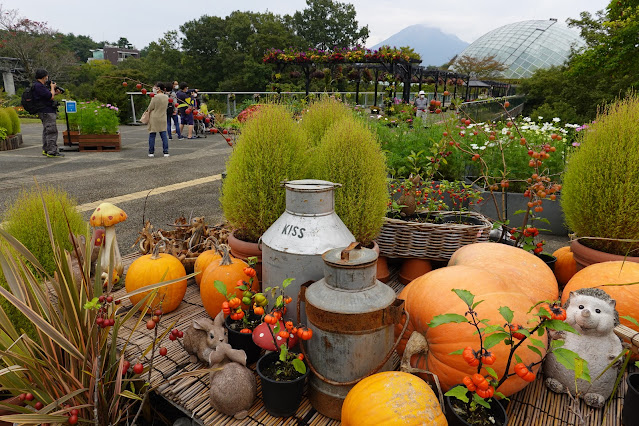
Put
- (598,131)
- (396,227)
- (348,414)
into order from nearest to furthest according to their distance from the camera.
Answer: (348,414) < (598,131) < (396,227)

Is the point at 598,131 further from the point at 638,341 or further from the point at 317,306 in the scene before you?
the point at 317,306

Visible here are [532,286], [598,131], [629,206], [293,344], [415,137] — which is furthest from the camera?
[415,137]

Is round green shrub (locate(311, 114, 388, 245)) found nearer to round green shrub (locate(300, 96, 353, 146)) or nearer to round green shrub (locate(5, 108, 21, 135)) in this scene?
round green shrub (locate(300, 96, 353, 146))

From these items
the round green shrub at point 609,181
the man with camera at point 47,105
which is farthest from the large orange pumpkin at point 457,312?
the man with camera at point 47,105

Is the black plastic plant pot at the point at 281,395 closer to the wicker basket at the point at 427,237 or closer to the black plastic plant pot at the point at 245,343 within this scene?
the black plastic plant pot at the point at 245,343

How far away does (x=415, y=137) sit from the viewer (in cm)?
516

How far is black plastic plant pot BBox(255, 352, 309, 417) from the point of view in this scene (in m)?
1.76

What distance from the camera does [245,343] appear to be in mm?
2096

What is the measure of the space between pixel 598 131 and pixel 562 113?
1857cm

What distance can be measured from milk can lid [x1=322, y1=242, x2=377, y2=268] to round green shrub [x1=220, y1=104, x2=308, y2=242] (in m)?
0.96

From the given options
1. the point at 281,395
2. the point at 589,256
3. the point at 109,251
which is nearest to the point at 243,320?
the point at 281,395

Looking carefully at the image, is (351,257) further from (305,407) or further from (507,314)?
(305,407)

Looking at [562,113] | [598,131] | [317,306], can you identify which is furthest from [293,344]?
[562,113]

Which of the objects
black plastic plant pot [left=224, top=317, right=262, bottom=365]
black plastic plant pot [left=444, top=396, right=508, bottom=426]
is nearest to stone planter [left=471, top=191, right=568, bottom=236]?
black plastic plant pot [left=444, top=396, right=508, bottom=426]
